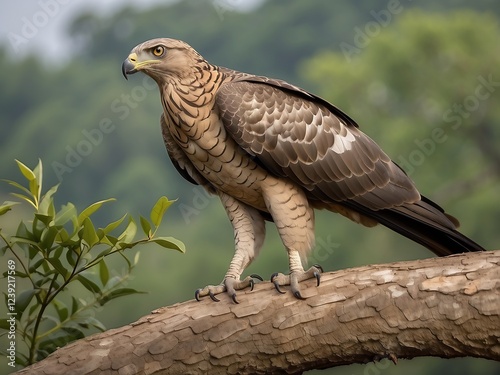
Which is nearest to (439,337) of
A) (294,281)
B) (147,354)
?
(294,281)

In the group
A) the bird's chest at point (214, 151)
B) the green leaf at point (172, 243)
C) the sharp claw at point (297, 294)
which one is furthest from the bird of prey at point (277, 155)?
the green leaf at point (172, 243)

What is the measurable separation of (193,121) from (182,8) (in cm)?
3804

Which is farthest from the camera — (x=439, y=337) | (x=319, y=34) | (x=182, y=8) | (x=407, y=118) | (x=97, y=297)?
(x=182, y=8)

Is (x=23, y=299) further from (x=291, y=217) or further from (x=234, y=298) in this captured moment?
(x=291, y=217)

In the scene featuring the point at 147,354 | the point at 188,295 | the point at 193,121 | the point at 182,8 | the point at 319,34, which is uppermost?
the point at 182,8

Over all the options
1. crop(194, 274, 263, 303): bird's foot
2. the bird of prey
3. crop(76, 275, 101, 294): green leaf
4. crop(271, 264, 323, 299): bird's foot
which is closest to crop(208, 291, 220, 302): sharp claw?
crop(194, 274, 263, 303): bird's foot

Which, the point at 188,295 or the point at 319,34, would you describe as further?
the point at 319,34

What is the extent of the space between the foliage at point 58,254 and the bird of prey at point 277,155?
2.35ft

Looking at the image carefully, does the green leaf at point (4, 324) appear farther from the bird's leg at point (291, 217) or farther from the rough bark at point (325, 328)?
the bird's leg at point (291, 217)

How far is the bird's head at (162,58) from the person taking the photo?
196 inches

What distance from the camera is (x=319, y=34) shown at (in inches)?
1469

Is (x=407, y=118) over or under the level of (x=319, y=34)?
under

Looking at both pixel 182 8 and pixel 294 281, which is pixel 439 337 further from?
pixel 182 8

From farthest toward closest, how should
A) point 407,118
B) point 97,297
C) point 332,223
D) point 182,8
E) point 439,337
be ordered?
point 182,8 < point 332,223 < point 407,118 < point 97,297 < point 439,337
